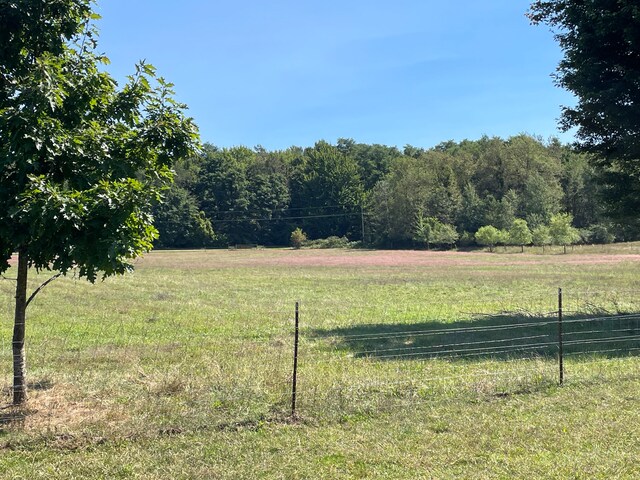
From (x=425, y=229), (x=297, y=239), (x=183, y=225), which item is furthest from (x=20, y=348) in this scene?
(x=183, y=225)

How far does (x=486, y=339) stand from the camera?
13.4 metres

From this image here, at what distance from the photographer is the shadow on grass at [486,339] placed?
11539 millimetres

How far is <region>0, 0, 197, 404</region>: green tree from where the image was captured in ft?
18.7

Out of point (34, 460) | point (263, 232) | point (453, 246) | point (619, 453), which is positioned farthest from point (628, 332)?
point (263, 232)

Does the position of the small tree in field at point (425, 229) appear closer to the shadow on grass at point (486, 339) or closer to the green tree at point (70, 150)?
the shadow on grass at point (486, 339)

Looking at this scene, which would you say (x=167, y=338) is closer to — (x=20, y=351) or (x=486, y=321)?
(x=20, y=351)

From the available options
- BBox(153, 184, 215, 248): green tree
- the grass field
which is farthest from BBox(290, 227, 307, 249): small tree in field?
the grass field

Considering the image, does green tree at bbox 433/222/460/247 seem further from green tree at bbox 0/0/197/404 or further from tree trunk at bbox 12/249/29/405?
tree trunk at bbox 12/249/29/405

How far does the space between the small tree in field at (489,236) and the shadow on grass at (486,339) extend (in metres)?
68.2

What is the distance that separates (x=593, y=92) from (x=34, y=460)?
1591 centimetres

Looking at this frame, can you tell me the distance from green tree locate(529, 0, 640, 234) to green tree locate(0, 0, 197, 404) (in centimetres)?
1253

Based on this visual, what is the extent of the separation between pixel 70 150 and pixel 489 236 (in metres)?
82.3

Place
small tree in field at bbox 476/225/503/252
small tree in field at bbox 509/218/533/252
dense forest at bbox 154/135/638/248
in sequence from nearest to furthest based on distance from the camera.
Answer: small tree in field at bbox 509/218/533/252
small tree in field at bbox 476/225/503/252
dense forest at bbox 154/135/638/248

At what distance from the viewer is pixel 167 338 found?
535 inches
